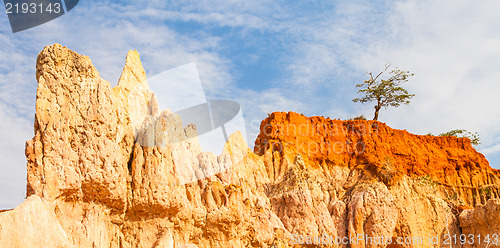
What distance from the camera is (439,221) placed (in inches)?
1094

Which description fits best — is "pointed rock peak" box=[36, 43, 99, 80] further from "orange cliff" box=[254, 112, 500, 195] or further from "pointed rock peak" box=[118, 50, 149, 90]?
"orange cliff" box=[254, 112, 500, 195]

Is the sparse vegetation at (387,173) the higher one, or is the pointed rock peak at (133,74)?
the pointed rock peak at (133,74)

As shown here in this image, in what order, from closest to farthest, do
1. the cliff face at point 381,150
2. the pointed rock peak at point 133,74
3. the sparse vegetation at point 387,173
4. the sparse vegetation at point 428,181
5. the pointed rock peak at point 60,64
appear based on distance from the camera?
the pointed rock peak at point 60,64 < the pointed rock peak at point 133,74 < the sparse vegetation at point 387,173 < the cliff face at point 381,150 < the sparse vegetation at point 428,181

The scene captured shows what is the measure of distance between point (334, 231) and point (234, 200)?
1015 centimetres

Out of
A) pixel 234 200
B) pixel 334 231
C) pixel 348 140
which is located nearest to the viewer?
pixel 234 200

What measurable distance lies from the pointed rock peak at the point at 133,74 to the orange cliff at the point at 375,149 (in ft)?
47.8

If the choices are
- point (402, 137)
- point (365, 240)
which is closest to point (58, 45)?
point (365, 240)

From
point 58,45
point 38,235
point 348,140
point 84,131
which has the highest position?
point 348,140

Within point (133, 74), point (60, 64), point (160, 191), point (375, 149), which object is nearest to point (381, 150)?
point (375, 149)

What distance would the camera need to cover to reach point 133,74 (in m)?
16.4

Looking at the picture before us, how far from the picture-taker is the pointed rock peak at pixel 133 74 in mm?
15906

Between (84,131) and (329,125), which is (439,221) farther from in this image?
(84,131)

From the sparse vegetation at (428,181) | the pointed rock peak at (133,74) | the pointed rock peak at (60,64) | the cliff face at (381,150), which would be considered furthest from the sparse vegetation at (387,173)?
the pointed rock peak at (60,64)

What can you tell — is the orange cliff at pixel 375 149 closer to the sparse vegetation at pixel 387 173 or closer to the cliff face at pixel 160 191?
the sparse vegetation at pixel 387 173
